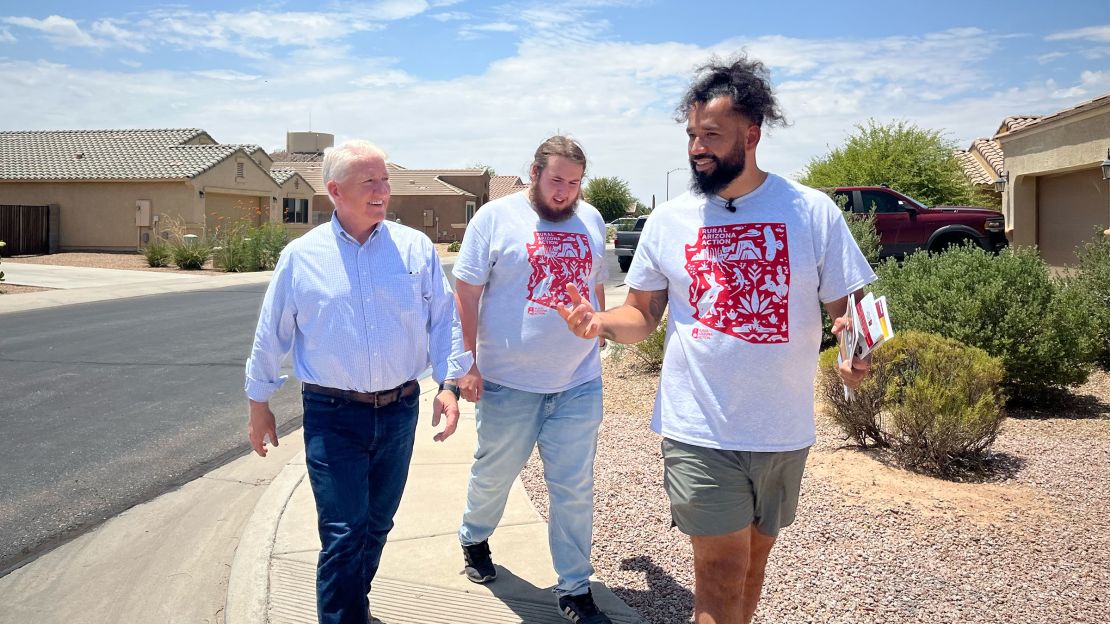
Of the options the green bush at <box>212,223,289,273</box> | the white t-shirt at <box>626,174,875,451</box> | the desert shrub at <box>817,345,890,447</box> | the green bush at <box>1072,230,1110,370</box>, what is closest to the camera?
the white t-shirt at <box>626,174,875,451</box>

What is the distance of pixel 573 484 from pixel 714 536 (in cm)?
98

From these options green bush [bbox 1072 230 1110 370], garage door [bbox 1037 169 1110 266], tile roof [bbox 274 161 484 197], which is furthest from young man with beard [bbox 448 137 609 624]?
tile roof [bbox 274 161 484 197]

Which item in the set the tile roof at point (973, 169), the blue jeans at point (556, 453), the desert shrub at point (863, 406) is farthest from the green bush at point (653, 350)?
the tile roof at point (973, 169)

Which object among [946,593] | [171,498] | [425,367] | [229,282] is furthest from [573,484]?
[229,282]

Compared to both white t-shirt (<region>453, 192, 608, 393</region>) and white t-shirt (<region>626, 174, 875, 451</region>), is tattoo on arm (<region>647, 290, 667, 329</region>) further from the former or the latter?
white t-shirt (<region>453, 192, 608, 393</region>)

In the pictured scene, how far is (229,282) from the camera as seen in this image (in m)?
24.0

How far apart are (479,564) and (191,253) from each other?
27362 mm

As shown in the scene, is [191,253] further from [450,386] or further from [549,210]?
[450,386]

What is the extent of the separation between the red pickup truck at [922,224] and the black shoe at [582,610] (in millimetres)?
14458

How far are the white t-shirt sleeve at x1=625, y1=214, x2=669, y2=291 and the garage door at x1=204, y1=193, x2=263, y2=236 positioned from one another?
35.4 m

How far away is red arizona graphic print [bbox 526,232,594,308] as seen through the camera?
3707mm

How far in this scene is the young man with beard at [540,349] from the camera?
3.66 metres

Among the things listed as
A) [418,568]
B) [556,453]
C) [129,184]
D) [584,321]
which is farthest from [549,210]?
[129,184]

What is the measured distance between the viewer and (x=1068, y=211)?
51.1ft
